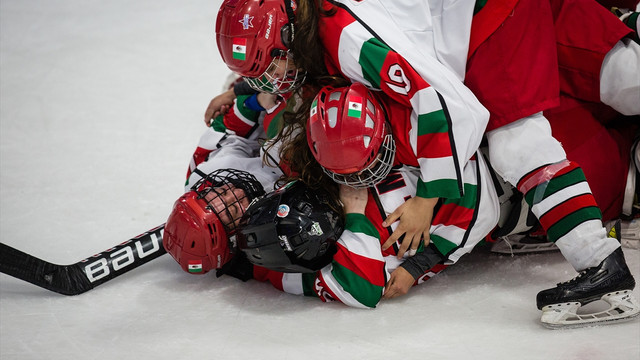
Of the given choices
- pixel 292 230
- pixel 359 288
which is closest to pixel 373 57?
pixel 292 230

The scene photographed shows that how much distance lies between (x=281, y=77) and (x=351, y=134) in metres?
0.28

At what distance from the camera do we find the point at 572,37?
7.27 ft

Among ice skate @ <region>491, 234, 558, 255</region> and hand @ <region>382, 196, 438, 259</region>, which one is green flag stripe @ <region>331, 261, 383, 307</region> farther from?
ice skate @ <region>491, 234, 558, 255</region>

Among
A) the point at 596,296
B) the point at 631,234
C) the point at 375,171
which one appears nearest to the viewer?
the point at 596,296

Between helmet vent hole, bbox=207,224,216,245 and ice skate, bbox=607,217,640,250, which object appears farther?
ice skate, bbox=607,217,640,250

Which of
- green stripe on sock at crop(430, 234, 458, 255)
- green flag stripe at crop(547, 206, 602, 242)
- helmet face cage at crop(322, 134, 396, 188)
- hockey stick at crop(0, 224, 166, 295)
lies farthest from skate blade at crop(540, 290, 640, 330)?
hockey stick at crop(0, 224, 166, 295)

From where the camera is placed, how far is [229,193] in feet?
7.20

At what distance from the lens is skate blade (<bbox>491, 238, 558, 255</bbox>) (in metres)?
2.29

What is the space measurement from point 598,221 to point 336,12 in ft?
2.78

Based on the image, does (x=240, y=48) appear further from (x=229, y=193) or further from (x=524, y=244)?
(x=524, y=244)

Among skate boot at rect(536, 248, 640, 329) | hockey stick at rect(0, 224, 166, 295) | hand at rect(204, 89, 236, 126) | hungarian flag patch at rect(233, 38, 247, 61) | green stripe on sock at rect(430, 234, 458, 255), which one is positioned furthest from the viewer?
hand at rect(204, 89, 236, 126)

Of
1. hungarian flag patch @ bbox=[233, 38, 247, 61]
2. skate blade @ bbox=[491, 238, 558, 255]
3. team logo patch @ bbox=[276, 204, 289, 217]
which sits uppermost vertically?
hungarian flag patch @ bbox=[233, 38, 247, 61]

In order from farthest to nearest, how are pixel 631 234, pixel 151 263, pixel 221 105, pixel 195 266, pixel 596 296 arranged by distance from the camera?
pixel 221 105, pixel 151 263, pixel 631 234, pixel 195 266, pixel 596 296

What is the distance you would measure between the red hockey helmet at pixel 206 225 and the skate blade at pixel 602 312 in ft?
2.81
